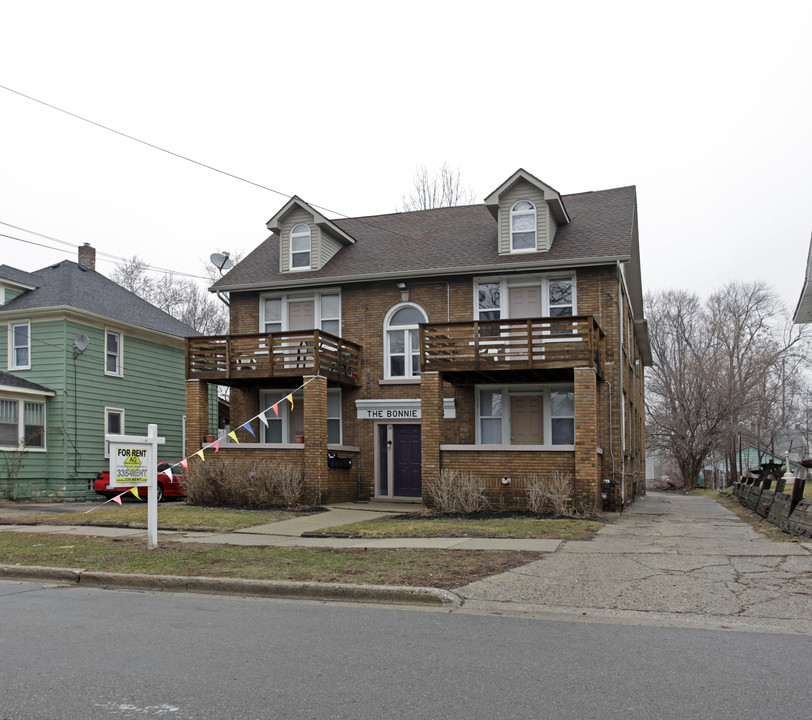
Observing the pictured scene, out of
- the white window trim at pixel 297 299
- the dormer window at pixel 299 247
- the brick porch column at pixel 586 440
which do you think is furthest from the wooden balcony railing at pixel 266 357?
the brick porch column at pixel 586 440

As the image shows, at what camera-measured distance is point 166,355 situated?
28938mm

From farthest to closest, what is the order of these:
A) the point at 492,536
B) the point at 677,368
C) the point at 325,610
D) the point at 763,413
Answer: the point at 677,368 → the point at 763,413 → the point at 492,536 → the point at 325,610

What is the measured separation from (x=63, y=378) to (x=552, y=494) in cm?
1538

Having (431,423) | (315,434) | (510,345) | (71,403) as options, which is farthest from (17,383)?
(510,345)

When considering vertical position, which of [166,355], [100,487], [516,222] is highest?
[516,222]

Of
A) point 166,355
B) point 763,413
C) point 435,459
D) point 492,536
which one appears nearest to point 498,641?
point 492,536

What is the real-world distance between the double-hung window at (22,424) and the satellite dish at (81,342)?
1.98 m

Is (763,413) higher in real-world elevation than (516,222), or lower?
lower

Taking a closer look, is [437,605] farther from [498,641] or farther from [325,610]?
[498,641]

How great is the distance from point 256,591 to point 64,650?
2.87 meters

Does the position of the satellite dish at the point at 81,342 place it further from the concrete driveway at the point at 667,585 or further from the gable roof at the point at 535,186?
the concrete driveway at the point at 667,585

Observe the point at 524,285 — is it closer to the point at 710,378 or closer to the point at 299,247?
the point at 299,247

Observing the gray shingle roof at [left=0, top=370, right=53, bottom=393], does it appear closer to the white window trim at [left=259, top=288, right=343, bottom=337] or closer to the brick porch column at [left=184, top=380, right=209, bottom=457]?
the brick porch column at [left=184, top=380, right=209, bottom=457]

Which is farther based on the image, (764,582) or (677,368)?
(677,368)
